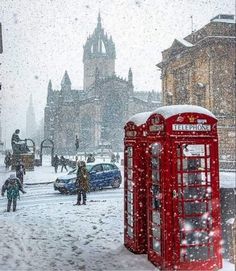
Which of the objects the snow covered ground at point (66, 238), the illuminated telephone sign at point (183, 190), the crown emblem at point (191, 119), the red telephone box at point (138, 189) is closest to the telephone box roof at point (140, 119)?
the red telephone box at point (138, 189)

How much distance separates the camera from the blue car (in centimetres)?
1595

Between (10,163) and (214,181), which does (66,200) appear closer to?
(214,181)

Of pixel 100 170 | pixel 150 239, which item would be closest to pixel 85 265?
pixel 150 239

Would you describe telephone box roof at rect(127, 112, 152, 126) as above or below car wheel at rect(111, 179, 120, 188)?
above

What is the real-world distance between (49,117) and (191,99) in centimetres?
5163

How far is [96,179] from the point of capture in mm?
16984

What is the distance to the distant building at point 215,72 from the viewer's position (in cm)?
2930

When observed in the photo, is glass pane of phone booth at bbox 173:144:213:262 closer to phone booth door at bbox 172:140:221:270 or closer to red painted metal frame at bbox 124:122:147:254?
phone booth door at bbox 172:140:221:270

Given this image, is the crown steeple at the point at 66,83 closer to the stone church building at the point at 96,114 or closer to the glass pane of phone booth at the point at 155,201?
the stone church building at the point at 96,114

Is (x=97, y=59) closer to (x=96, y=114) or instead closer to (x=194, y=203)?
(x=96, y=114)

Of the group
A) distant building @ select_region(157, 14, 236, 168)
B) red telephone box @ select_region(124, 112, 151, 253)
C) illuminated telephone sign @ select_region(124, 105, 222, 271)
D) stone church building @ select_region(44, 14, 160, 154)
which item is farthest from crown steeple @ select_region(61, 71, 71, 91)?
illuminated telephone sign @ select_region(124, 105, 222, 271)

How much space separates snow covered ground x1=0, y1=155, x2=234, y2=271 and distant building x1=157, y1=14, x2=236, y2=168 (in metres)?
17.1

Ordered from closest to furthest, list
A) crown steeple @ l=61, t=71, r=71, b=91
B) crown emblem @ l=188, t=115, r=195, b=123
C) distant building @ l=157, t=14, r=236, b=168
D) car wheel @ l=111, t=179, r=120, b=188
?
crown emblem @ l=188, t=115, r=195, b=123 < car wheel @ l=111, t=179, r=120, b=188 < distant building @ l=157, t=14, r=236, b=168 < crown steeple @ l=61, t=71, r=71, b=91

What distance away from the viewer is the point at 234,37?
3047cm
